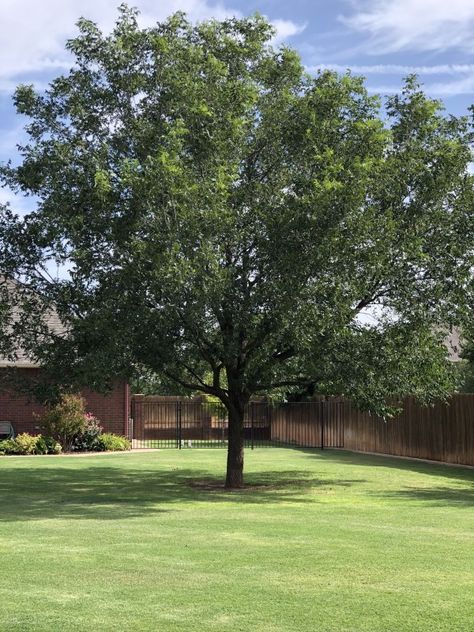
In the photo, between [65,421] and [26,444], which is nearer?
[26,444]

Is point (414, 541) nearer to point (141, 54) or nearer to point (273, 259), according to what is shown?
point (273, 259)

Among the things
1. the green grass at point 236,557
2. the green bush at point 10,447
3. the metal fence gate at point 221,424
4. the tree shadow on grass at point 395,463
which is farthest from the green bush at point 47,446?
the green grass at point 236,557

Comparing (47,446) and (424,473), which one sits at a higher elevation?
(47,446)

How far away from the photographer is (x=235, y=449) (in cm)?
1836

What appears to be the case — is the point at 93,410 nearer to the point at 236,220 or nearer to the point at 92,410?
the point at 92,410

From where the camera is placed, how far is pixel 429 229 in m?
16.6

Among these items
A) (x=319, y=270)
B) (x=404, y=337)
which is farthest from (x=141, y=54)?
(x=404, y=337)

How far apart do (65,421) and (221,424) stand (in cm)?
1508

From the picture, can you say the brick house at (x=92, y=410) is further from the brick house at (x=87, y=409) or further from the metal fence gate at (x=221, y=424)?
the metal fence gate at (x=221, y=424)

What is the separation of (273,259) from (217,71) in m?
3.78

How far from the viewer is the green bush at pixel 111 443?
2973cm

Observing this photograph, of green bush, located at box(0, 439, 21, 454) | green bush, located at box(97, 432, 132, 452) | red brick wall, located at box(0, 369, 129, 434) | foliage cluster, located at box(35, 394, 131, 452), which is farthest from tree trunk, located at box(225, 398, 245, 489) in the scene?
red brick wall, located at box(0, 369, 129, 434)

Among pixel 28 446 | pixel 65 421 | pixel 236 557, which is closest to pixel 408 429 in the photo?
pixel 65 421

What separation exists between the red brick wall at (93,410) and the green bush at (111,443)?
4.57 ft
